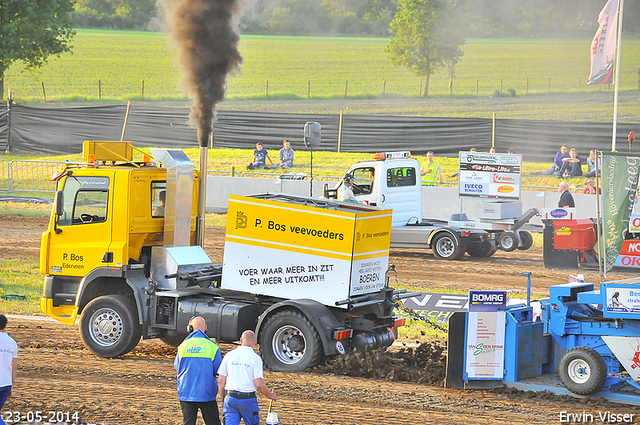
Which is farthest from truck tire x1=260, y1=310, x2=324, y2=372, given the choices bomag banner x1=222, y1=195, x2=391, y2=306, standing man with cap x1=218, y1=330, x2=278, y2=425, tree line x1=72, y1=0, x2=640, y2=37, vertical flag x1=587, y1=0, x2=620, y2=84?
tree line x1=72, y1=0, x2=640, y2=37

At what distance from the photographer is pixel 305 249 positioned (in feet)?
30.7

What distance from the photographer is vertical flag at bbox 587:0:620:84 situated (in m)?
23.2

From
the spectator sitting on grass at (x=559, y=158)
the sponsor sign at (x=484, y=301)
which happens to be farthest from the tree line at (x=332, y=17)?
the sponsor sign at (x=484, y=301)

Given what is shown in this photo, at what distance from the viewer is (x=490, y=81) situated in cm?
5844

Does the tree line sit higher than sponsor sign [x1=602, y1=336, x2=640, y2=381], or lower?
higher

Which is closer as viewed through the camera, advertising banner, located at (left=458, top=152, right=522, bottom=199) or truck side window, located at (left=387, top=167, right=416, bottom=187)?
truck side window, located at (left=387, top=167, right=416, bottom=187)

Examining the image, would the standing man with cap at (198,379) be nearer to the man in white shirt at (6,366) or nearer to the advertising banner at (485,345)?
the man in white shirt at (6,366)

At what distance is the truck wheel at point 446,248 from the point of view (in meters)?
18.0

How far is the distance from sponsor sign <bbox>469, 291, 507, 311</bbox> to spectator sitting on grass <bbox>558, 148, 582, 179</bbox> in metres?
17.7

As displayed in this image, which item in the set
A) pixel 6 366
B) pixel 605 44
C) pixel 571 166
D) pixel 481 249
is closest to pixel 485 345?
pixel 6 366

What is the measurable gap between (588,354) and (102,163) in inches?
267

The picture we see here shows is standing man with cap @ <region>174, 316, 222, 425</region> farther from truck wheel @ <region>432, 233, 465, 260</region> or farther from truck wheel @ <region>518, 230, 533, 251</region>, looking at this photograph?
truck wheel @ <region>518, 230, 533, 251</region>

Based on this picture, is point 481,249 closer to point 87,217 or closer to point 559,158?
point 559,158

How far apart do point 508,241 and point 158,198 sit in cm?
1094
